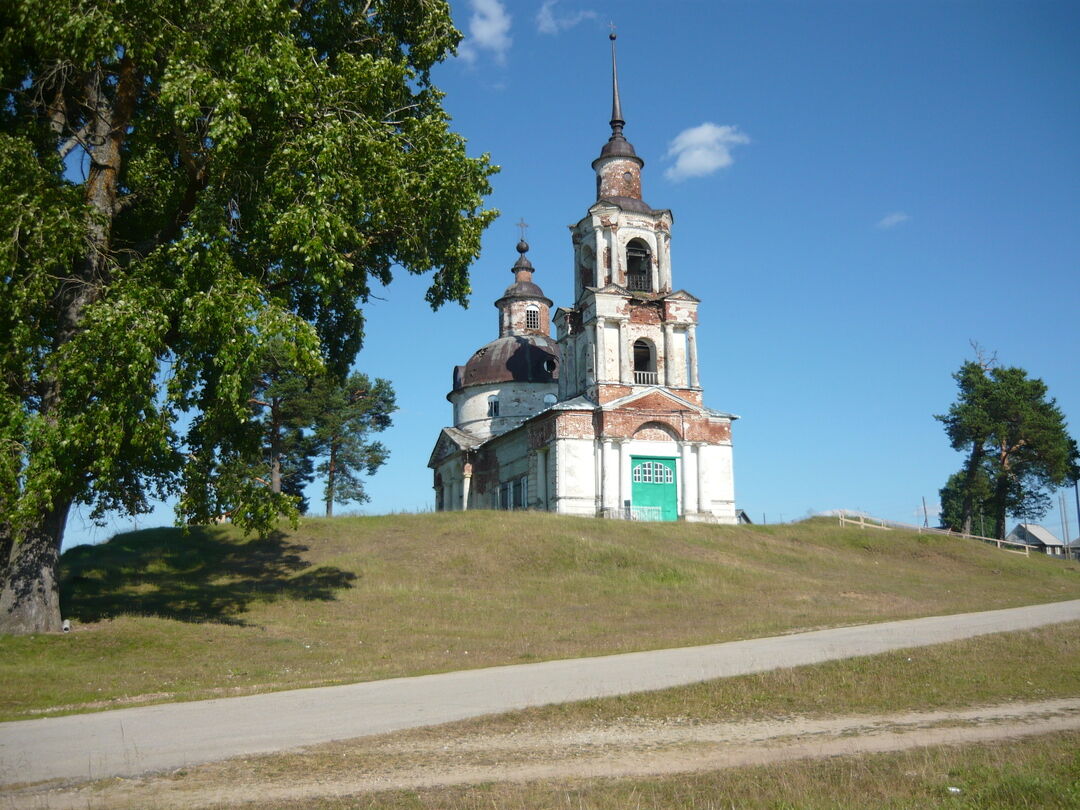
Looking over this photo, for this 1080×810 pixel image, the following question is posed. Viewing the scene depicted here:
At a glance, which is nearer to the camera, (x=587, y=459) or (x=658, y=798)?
(x=658, y=798)

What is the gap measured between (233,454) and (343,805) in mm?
14195

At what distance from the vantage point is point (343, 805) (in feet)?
21.6

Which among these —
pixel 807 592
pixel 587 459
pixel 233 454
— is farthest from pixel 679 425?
pixel 233 454

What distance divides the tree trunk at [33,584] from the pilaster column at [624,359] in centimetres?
2816

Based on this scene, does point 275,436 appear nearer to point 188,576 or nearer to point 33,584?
point 188,576

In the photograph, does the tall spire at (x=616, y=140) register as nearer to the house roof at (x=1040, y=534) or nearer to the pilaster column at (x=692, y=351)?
the pilaster column at (x=692, y=351)

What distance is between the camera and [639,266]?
45031mm

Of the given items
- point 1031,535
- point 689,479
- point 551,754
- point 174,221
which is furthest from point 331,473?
point 1031,535

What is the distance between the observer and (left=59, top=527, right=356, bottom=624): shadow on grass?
20.5 meters

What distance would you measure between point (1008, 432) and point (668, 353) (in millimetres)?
23434

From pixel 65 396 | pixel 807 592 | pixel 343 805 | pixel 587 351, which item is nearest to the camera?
pixel 343 805

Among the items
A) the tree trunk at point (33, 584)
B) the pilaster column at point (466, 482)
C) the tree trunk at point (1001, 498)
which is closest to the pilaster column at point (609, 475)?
the pilaster column at point (466, 482)

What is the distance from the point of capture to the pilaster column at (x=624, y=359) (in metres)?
41.9

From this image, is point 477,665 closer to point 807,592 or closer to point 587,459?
point 807,592
